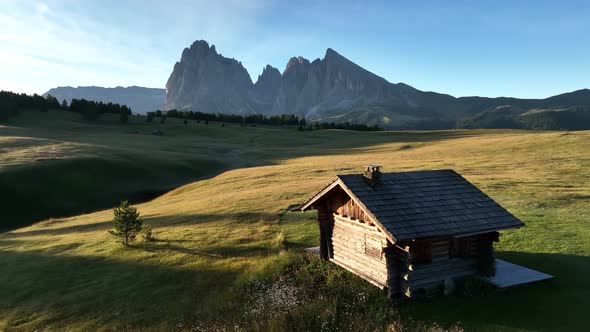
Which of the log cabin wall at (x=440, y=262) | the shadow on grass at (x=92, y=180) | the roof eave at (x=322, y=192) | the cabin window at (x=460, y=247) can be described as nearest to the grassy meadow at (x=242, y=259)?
the shadow on grass at (x=92, y=180)

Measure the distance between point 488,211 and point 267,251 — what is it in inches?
490

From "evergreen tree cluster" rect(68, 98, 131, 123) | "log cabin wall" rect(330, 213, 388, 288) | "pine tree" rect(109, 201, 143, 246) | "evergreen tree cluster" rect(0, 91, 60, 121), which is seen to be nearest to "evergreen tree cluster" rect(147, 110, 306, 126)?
"evergreen tree cluster" rect(68, 98, 131, 123)

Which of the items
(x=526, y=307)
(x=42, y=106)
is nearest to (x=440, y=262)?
(x=526, y=307)

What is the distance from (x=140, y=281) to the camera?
2150cm

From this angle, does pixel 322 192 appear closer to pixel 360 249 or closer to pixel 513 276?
pixel 360 249

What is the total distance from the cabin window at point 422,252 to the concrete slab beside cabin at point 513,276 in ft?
10.5

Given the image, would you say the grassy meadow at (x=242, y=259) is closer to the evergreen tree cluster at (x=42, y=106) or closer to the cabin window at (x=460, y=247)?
the cabin window at (x=460, y=247)

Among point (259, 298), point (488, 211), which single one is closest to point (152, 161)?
point (259, 298)

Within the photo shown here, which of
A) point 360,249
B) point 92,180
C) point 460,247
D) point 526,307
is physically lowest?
point 526,307

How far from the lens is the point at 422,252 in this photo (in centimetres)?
1788

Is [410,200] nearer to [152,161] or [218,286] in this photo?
[218,286]

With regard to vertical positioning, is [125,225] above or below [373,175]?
below

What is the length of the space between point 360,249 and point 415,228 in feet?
12.8

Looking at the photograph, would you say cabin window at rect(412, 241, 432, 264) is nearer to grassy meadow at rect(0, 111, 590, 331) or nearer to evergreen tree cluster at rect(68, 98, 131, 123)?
grassy meadow at rect(0, 111, 590, 331)
